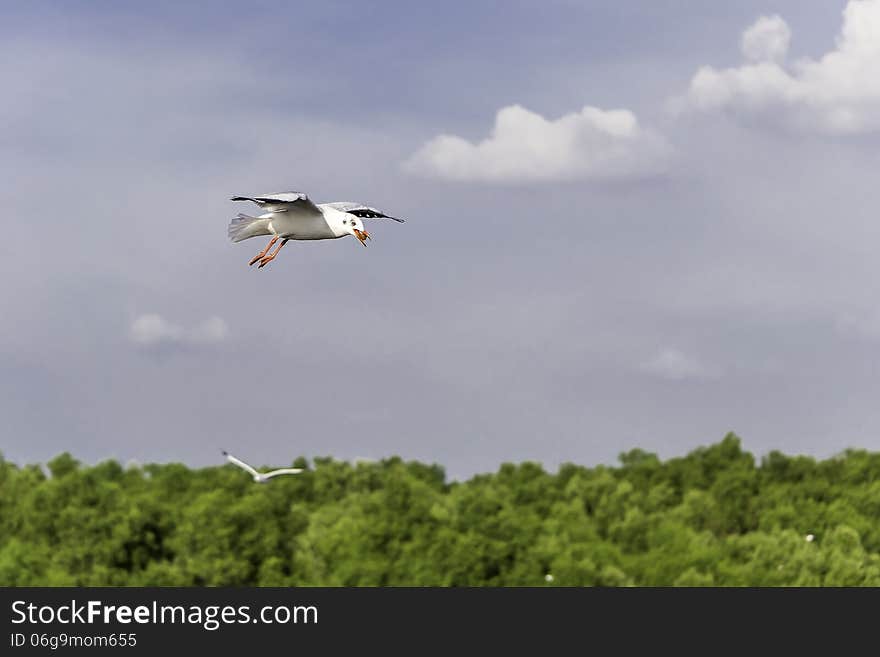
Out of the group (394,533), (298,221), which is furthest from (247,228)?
(394,533)

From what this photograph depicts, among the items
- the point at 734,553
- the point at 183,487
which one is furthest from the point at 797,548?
the point at 183,487

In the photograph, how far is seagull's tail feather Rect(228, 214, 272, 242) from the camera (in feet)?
129

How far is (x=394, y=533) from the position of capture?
122m

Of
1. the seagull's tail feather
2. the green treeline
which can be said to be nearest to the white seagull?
the seagull's tail feather

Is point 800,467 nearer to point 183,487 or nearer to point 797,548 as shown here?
point 797,548

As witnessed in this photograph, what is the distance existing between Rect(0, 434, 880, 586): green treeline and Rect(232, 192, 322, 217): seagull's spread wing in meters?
78.1

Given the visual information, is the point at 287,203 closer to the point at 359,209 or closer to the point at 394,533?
the point at 359,209

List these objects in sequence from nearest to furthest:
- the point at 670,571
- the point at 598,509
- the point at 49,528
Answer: the point at 670,571 < the point at 49,528 < the point at 598,509

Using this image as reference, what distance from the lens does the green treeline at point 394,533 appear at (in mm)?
119000

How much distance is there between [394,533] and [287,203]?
86156mm

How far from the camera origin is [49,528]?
443ft

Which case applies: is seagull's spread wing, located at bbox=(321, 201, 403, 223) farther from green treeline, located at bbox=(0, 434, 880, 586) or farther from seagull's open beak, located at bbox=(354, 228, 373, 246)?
green treeline, located at bbox=(0, 434, 880, 586)
